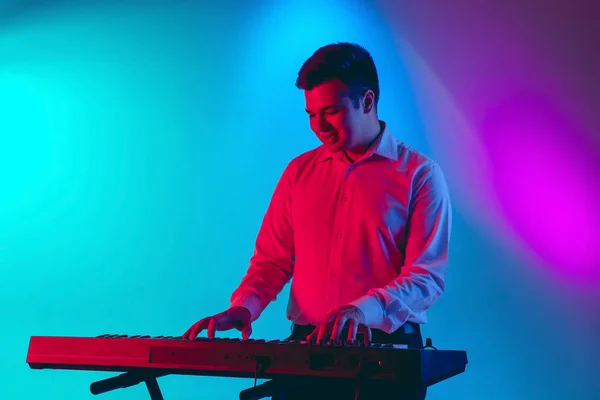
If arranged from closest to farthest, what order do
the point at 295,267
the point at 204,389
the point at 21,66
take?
1. the point at 295,267
2. the point at 204,389
3. the point at 21,66

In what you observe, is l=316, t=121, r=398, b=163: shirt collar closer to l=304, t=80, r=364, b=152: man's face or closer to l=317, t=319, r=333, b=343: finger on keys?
l=304, t=80, r=364, b=152: man's face

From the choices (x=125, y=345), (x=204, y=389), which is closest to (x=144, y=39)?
(x=204, y=389)

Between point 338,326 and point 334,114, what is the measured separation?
2.10 feet

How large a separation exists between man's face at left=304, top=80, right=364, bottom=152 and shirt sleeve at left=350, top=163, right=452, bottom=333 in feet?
0.74

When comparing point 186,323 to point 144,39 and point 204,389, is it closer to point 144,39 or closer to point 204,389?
point 204,389

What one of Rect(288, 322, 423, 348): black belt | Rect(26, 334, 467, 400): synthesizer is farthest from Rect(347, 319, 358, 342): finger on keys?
Rect(288, 322, 423, 348): black belt

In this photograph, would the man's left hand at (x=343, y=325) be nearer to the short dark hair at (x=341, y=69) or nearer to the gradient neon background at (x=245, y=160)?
the short dark hair at (x=341, y=69)

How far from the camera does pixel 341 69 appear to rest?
1.89 meters

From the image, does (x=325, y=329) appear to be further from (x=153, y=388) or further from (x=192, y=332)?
(x=153, y=388)

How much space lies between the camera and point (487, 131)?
9.20 feet

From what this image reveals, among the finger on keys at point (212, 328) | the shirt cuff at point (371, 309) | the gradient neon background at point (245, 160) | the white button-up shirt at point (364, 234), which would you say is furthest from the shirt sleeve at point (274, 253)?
the gradient neon background at point (245, 160)

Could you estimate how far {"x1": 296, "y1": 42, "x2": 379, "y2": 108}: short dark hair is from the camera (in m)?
1.88

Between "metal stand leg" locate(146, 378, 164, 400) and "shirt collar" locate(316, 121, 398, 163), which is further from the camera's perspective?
"shirt collar" locate(316, 121, 398, 163)

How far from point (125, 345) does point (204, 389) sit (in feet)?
5.51
